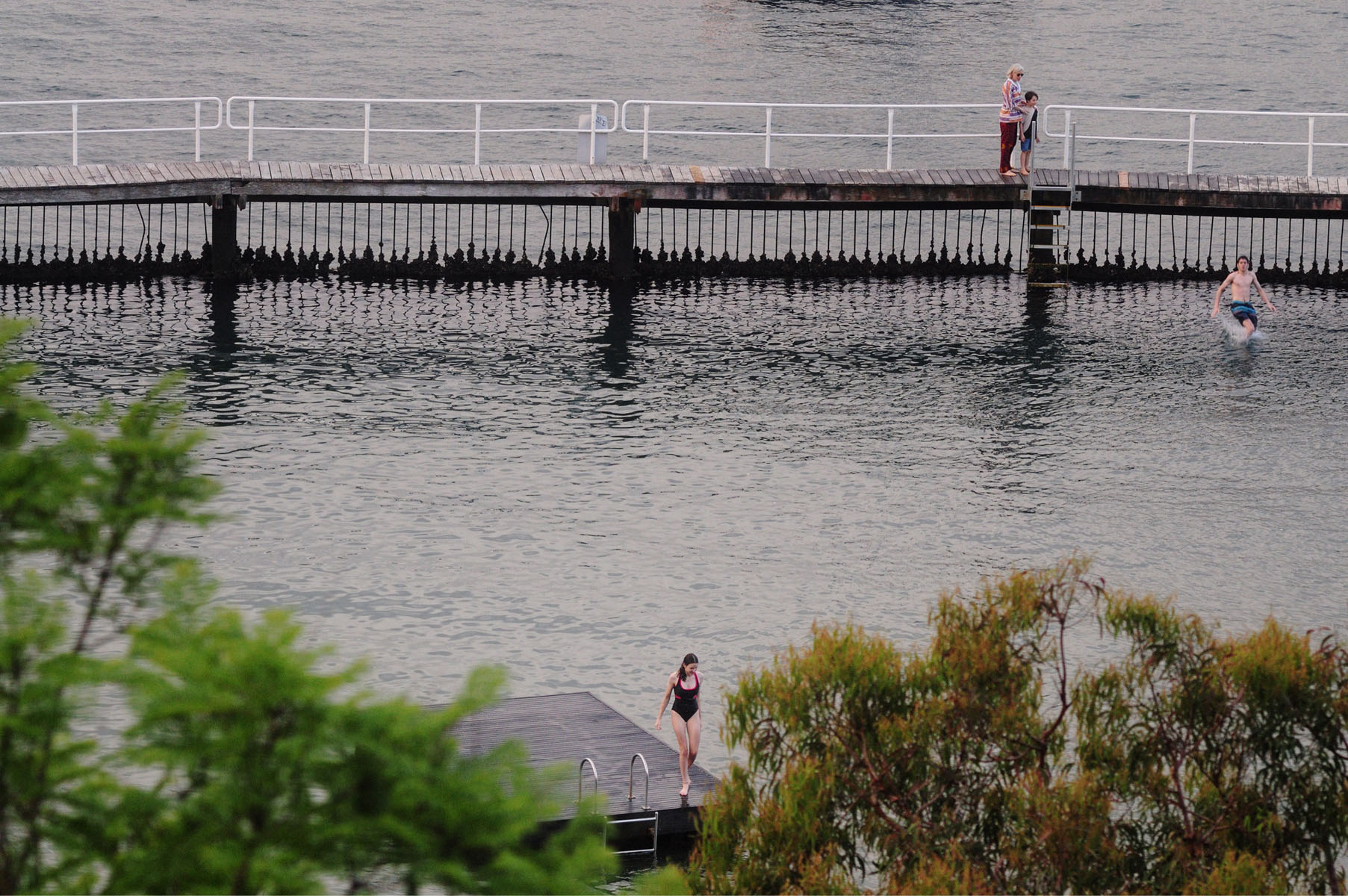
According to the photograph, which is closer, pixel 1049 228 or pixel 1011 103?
pixel 1011 103

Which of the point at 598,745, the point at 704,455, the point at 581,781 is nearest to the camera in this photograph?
the point at 581,781

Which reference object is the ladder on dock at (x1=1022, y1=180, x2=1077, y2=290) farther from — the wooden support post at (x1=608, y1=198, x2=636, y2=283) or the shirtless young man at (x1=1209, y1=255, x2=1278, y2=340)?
the wooden support post at (x1=608, y1=198, x2=636, y2=283)

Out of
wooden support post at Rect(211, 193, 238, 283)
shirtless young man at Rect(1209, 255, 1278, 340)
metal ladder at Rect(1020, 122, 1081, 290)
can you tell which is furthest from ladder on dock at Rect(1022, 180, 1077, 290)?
wooden support post at Rect(211, 193, 238, 283)

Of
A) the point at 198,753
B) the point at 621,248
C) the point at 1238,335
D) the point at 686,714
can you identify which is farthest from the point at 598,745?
the point at 621,248

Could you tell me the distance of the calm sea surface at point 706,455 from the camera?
939 inches

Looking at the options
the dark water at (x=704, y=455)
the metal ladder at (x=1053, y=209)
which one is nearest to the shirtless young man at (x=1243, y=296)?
the dark water at (x=704, y=455)

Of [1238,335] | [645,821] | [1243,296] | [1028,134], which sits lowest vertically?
[645,821]

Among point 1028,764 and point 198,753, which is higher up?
point 198,753

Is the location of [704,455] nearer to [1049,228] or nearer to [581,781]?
[581,781]

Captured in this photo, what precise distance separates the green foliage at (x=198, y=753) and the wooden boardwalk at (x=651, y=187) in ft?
107

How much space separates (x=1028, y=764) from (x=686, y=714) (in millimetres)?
5613

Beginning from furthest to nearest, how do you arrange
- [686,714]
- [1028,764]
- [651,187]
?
1. [651,187]
2. [686,714]
3. [1028,764]

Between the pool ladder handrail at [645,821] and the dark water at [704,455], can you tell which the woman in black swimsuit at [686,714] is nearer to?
the pool ladder handrail at [645,821]

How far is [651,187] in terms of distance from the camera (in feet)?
131
